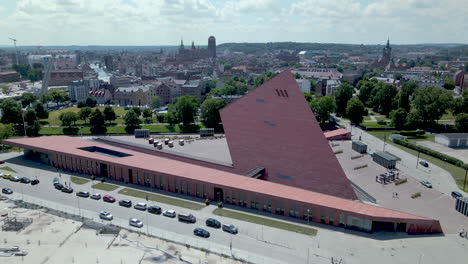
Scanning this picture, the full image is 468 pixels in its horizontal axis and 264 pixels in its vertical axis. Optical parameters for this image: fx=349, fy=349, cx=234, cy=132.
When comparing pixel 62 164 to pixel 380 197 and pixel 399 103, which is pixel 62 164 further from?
pixel 399 103

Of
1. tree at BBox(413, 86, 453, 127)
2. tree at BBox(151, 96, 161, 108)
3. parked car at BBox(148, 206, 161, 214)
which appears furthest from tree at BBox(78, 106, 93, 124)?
tree at BBox(413, 86, 453, 127)

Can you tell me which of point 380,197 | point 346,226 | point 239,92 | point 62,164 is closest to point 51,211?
point 62,164

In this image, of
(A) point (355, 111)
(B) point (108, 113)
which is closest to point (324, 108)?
(A) point (355, 111)

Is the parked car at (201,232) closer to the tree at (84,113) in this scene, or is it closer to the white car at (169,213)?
the white car at (169,213)

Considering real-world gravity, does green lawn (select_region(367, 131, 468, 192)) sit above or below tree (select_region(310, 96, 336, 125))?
below

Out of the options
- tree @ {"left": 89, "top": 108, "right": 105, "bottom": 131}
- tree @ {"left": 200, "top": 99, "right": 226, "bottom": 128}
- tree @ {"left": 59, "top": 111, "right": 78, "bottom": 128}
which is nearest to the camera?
tree @ {"left": 89, "top": 108, "right": 105, "bottom": 131}

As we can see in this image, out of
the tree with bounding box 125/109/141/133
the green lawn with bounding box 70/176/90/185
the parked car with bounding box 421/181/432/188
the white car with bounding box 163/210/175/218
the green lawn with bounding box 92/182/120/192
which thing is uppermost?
the tree with bounding box 125/109/141/133

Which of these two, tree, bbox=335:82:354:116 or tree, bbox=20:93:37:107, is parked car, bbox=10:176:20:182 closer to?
tree, bbox=20:93:37:107

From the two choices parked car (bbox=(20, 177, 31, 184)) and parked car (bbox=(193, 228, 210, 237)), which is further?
parked car (bbox=(20, 177, 31, 184))

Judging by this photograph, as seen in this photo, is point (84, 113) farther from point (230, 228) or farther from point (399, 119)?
point (399, 119)
